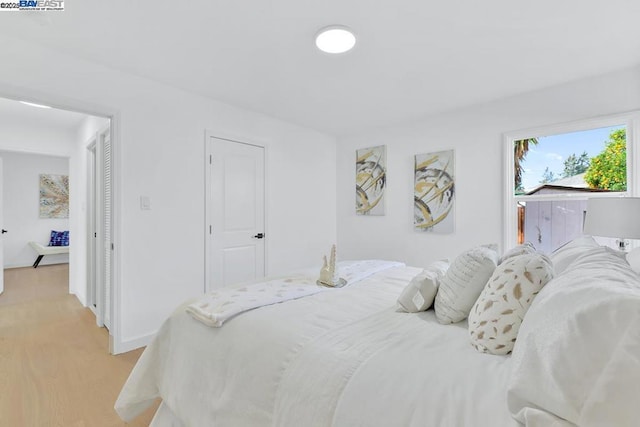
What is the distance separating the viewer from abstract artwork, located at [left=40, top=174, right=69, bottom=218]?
6703mm

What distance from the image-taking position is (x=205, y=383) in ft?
4.40

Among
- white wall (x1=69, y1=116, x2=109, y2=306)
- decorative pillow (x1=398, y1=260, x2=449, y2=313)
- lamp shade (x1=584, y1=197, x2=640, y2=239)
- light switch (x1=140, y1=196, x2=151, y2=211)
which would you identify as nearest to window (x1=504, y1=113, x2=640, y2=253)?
lamp shade (x1=584, y1=197, x2=640, y2=239)

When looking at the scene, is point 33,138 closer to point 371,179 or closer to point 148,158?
point 148,158

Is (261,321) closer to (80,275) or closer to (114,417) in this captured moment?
(114,417)

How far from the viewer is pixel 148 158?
279 centimetres

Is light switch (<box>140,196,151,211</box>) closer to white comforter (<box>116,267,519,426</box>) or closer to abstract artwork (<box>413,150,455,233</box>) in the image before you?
white comforter (<box>116,267,519,426</box>)

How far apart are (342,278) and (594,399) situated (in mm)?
1541

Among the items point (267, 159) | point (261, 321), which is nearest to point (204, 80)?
point (267, 159)

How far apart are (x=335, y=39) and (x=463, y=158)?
2.06 meters

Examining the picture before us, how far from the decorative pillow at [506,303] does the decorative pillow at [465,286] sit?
0.16 m

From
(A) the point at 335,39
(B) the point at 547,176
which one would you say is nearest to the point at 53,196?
(A) the point at 335,39

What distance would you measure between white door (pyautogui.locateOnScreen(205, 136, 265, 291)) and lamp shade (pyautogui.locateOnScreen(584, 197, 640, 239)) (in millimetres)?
3031

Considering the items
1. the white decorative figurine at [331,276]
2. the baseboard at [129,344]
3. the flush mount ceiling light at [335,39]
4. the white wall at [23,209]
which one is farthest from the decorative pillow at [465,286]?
the white wall at [23,209]

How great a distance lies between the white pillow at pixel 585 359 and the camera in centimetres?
59
